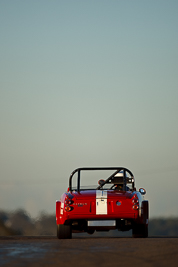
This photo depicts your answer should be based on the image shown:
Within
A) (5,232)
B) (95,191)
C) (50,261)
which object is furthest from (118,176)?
(5,232)

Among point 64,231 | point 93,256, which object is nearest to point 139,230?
point 64,231

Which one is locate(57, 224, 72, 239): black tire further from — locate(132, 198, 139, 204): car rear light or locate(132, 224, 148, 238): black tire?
locate(132, 198, 139, 204): car rear light

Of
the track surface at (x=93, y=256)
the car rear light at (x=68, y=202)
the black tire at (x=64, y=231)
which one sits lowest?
the track surface at (x=93, y=256)

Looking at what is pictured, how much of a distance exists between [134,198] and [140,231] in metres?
0.90

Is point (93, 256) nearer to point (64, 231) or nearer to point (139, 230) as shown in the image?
point (64, 231)

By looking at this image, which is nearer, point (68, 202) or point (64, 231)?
point (68, 202)

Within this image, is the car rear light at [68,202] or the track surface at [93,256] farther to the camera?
the car rear light at [68,202]

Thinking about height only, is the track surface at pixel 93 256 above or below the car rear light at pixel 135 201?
below

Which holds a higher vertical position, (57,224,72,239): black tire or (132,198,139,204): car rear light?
(132,198,139,204): car rear light

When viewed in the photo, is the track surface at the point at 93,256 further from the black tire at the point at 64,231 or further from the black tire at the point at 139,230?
the black tire at the point at 64,231

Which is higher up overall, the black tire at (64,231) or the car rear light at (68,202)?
the car rear light at (68,202)

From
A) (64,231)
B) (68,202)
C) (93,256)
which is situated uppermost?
(68,202)

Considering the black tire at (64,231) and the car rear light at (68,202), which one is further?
the black tire at (64,231)

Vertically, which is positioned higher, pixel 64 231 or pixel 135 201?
pixel 135 201
